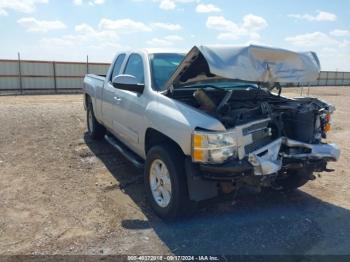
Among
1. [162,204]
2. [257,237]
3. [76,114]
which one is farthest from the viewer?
[76,114]

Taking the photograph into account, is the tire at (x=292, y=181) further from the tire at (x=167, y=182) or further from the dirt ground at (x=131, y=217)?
the tire at (x=167, y=182)

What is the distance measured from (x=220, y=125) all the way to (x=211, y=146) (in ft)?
0.74

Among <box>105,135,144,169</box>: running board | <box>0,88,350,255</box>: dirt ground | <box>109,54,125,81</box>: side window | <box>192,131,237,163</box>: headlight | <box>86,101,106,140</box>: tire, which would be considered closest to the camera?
<box>192,131,237,163</box>: headlight

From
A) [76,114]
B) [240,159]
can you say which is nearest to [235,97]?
[240,159]

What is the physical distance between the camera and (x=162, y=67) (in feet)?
15.9

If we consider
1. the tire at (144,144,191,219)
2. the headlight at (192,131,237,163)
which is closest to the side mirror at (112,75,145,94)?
the tire at (144,144,191,219)

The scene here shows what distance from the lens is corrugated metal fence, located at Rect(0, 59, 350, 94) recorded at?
893 inches

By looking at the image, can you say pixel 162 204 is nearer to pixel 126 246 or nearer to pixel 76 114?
pixel 126 246

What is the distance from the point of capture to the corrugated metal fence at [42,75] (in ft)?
74.4

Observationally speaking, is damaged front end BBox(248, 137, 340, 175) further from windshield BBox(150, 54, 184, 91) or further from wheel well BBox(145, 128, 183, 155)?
windshield BBox(150, 54, 184, 91)

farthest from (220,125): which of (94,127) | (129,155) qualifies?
(94,127)

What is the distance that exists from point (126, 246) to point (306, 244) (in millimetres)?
1845

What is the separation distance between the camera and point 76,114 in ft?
38.7

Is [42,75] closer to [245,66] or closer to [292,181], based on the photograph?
[292,181]
